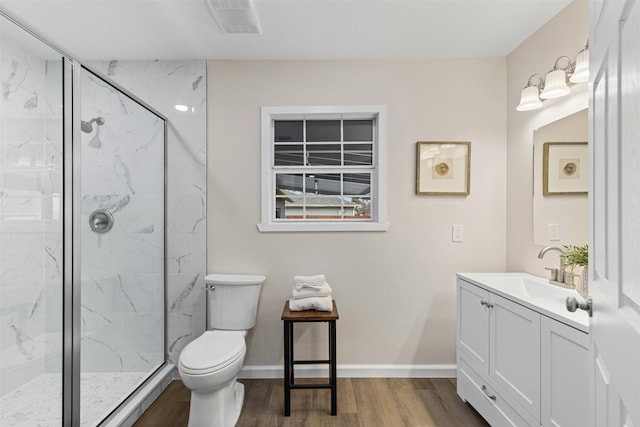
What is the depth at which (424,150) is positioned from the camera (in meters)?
2.41

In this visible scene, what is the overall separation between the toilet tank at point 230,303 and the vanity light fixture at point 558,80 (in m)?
2.10

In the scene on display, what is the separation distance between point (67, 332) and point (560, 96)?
111 inches

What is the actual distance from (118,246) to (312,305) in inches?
51.7

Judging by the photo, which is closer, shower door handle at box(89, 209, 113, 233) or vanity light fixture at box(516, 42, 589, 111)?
vanity light fixture at box(516, 42, 589, 111)

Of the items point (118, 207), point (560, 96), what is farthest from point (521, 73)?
point (118, 207)

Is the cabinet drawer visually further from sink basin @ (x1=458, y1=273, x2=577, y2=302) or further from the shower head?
the shower head

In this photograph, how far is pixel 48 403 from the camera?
1566 millimetres

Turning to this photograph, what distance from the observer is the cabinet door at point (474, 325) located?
71.2 inches

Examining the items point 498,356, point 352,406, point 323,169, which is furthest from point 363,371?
point 323,169

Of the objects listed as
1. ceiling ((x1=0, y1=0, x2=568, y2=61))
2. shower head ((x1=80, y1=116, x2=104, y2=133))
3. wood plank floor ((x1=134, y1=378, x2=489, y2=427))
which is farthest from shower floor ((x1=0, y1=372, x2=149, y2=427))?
ceiling ((x1=0, y1=0, x2=568, y2=61))

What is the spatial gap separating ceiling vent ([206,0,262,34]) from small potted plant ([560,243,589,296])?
81.8 inches

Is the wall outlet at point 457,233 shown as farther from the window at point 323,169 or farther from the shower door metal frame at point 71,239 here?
the shower door metal frame at point 71,239

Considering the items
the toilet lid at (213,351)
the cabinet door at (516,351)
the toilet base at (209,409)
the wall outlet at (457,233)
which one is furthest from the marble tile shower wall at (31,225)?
the wall outlet at (457,233)

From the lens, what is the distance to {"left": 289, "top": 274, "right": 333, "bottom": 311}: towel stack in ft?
6.83
